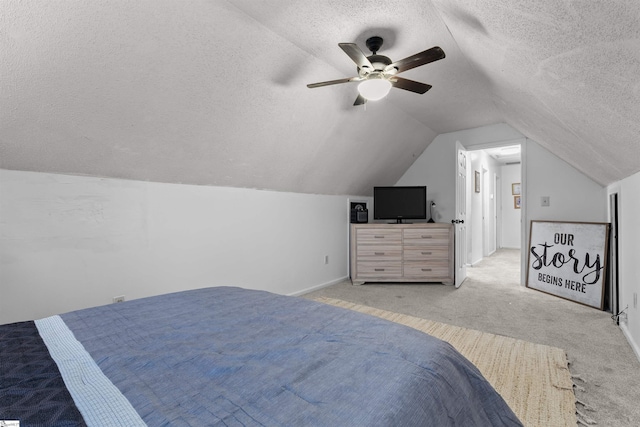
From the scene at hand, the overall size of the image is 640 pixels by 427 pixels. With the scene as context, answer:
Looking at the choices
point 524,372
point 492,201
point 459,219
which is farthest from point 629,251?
point 492,201

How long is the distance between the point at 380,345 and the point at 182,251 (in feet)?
7.49

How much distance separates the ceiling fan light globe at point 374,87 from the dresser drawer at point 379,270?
8.64 feet

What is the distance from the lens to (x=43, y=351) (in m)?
0.93

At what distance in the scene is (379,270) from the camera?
14.2 feet

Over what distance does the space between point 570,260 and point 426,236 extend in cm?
164

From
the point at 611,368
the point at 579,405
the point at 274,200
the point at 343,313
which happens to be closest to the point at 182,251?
the point at 274,200

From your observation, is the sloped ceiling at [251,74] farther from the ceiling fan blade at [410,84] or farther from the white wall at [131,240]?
the ceiling fan blade at [410,84]

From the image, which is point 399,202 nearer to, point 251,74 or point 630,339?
point 630,339

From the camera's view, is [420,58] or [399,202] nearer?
[420,58]

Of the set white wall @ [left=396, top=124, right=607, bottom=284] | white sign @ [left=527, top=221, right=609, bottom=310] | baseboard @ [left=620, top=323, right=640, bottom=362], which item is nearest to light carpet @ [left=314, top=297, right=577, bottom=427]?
baseboard @ [left=620, top=323, right=640, bottom=362]

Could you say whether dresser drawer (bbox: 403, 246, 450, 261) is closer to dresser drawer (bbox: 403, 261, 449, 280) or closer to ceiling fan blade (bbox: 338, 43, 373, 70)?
dresser drawer (bbox: 403, 261, 449, 280)

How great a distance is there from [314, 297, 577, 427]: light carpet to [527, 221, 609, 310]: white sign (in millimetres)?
1664

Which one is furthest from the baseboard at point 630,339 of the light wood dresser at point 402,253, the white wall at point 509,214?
the white wall at point 509,214

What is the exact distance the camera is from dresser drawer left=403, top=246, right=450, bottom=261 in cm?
427
